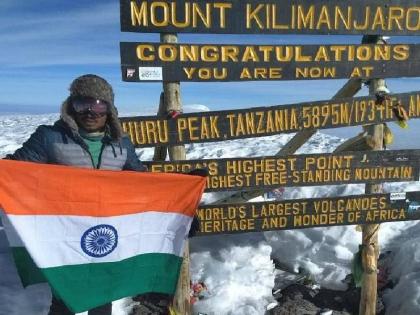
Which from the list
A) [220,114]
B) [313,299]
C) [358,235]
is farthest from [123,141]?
[358,235]

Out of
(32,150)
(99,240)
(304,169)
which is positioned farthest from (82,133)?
(304,169)

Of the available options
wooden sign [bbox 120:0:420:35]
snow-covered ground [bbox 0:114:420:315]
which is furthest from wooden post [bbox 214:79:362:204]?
snow-covered ground [bbox 0:114:420:315]

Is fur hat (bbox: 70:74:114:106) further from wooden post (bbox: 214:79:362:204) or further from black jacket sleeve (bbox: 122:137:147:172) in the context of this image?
wooden post (bbox: 214:79:362:204)

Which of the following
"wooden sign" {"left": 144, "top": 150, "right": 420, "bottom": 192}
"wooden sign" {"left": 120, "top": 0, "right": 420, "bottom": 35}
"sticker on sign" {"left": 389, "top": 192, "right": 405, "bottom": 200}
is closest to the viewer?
"wooden sign" {"left": 120, "top": 0, "right": 420, "bottom": 35}

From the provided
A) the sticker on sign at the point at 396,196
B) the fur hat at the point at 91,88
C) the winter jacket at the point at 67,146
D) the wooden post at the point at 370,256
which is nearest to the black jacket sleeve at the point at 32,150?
the winter jacket at the point at 67,146

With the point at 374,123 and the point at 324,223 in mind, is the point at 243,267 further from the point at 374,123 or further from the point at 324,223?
the point at 374,123
